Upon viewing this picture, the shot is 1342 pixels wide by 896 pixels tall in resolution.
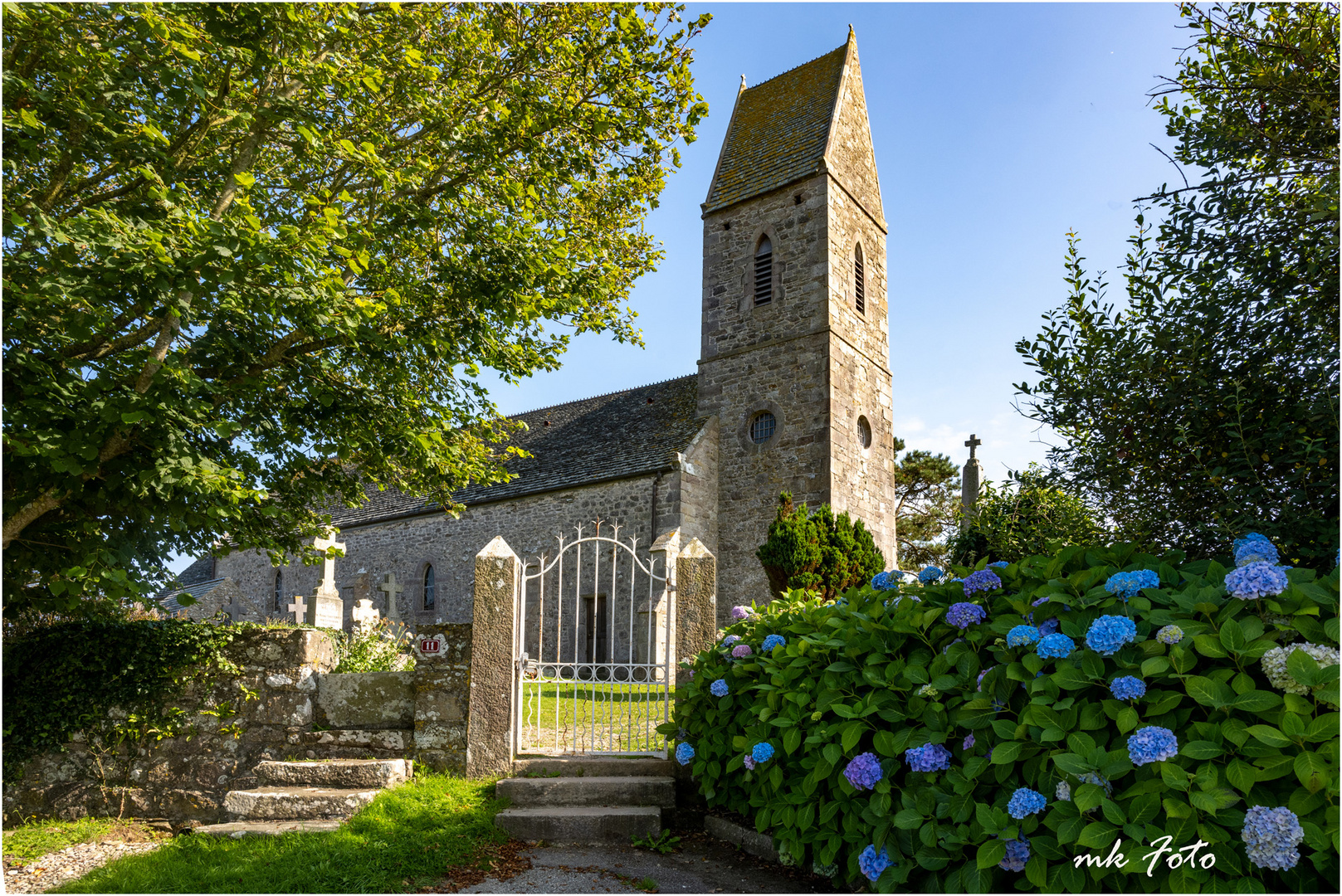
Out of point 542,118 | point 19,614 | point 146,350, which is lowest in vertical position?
point 19,614

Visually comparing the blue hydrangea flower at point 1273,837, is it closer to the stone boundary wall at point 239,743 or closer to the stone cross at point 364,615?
the stone boundary wall at point 239,743

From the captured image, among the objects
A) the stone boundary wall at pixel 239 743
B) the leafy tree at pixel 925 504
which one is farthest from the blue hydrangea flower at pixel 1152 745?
the leafy tree at pixel 925 504

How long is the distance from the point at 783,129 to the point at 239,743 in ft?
58.3

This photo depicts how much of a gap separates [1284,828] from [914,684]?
1.64 metres

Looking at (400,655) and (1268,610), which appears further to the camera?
(400,655)

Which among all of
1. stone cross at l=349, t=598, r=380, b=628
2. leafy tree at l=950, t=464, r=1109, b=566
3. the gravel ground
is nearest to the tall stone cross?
leafy tree at l=950, t=464, r=1109, b=566

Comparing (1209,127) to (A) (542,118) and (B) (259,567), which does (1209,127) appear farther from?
(B) (259,567)

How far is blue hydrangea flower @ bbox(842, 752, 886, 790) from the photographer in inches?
156

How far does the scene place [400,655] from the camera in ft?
32.7

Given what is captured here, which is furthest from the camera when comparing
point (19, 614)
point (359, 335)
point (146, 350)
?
point (19, 614)

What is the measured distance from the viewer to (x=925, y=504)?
87.8ft

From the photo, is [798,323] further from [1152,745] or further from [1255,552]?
[1152,745]

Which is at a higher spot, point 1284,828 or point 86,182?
point 86,182

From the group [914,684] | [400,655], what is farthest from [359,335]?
[914,684]
